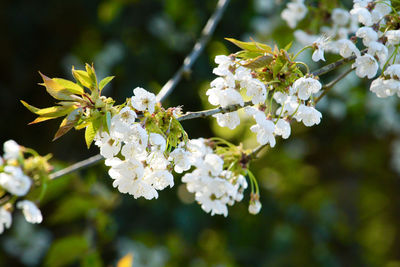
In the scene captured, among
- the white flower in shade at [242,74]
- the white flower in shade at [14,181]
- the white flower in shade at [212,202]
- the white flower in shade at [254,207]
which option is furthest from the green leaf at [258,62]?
the white flower in shade at [14,181]

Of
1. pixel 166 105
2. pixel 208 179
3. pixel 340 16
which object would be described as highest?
pixel 208 179

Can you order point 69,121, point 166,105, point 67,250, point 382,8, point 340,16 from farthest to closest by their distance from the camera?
point 166,105
point 67,250
point 340,16
point 382,8
point 69,121

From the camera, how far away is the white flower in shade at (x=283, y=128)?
1216 mm

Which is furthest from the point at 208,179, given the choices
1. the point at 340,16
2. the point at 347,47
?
the point at 340,16

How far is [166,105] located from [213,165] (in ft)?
5.71

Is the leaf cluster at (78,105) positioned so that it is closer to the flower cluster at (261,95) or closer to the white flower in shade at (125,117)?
the white flower in shade at (125,117)

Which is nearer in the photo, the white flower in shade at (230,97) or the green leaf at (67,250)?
the white flower in shade at (230,97)

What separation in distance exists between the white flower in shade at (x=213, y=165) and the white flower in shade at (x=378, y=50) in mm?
467

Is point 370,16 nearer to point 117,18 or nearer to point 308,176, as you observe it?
point 117,18

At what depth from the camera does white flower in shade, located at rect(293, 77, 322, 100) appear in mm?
1134

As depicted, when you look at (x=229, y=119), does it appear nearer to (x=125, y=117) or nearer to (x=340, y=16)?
(x=125, y=117)

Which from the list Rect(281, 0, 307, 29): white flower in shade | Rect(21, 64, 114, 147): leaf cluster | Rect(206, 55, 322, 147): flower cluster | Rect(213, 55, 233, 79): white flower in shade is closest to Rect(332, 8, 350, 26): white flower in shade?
Rect(281, 0, 307, 29): white flower in shade

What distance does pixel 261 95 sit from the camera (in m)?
1.12

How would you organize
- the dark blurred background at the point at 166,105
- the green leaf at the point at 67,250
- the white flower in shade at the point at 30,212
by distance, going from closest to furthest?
the white flower in shade at the point at 30,212 → the green leaf at the point at 67,250 → the dark blurred background at the point at 166,105
